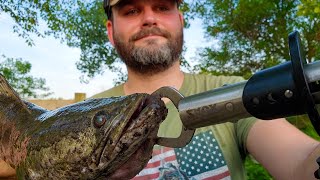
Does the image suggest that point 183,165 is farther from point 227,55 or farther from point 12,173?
point 227,55

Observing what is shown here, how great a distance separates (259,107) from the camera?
117 centimetres

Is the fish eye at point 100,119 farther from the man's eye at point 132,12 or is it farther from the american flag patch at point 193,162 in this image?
the man's eye at point 132,12

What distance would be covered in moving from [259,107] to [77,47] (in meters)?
21.1

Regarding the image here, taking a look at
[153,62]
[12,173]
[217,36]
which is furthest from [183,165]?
[217,36]

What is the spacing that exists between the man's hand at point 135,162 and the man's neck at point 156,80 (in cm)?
153

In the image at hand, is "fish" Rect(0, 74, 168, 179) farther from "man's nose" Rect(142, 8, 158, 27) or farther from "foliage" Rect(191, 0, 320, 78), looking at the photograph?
"foliage" Rect(191, 0, 320, 78)

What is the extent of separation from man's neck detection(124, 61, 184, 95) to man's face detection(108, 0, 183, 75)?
0.04 m

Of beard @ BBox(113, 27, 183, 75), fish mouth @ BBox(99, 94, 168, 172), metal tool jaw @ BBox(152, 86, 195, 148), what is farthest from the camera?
beard @ BBox(113, 27, 183, 75)

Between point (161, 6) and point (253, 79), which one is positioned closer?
point (253, 79)

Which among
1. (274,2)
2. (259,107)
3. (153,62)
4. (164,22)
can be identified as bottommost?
(259,107)

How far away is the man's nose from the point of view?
308 cm

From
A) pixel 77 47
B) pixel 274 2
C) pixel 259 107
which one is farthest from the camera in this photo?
pixel 77 47

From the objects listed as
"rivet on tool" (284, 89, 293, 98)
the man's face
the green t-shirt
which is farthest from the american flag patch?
"rivet on tool" (284, 89, 293, 98)

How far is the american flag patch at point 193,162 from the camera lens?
2605 millimetres
